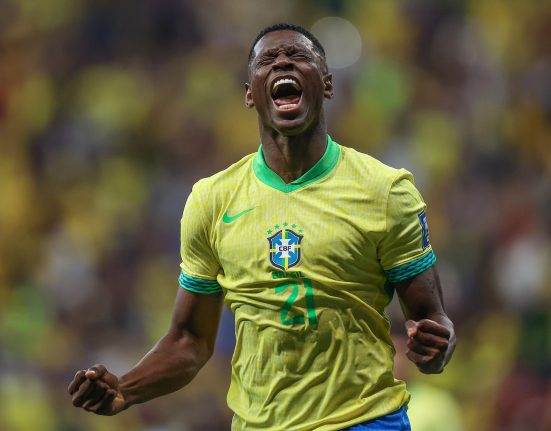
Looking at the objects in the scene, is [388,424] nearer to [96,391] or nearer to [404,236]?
[404,236]

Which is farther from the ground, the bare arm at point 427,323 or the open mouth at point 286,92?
the open mouth at point 286,92

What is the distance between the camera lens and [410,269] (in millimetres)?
4082

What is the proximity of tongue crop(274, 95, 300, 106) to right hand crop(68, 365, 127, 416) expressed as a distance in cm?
104

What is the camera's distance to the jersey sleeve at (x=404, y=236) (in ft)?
13.2

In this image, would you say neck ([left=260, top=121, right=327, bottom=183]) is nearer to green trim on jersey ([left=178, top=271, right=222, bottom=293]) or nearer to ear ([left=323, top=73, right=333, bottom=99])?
ear ([left=323, top=73, right=333, bottom=99])

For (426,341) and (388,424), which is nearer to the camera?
(426,341)

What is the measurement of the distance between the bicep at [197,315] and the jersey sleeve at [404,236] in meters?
0.66

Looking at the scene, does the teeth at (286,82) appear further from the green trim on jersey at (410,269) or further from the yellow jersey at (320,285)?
the green trim on jersey at (410,269)

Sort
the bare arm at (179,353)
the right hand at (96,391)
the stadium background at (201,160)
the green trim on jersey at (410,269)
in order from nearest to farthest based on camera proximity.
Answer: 1. the right hand at (96,391)
2. the green trim on jersey at (410,269)
3. the bare arm at (179,353)
4. the stadium background at (201,160)

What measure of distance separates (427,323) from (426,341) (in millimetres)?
53

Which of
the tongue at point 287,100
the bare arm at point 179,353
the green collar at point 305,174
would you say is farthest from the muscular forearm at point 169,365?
the tongue at point 287,100

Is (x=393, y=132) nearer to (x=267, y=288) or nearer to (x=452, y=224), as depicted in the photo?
(x=452, y=224)

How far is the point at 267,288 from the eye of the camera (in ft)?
13.4

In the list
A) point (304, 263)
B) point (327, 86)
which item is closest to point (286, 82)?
point (327, 86)
